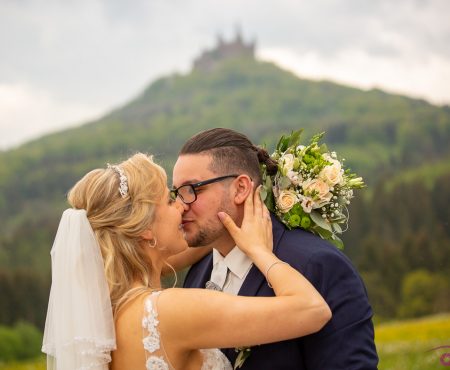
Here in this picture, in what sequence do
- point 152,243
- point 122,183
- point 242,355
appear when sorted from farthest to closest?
1. point 152,243
2. point 122,183
3. point 242,355

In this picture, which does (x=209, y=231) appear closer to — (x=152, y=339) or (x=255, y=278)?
(x=255, y=278)

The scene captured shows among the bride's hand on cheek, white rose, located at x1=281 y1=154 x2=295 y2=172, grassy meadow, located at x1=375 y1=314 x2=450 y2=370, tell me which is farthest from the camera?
grassy meadow, located at x1=375 y1=314 x2=450 y2=370

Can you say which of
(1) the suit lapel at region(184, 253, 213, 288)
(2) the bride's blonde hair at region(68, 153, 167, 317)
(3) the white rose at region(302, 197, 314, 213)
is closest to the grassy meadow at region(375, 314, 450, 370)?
(1) the suit lapel at region(184, 253, 213, 288)

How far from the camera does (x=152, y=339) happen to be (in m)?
4.47

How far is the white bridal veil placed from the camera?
4.59 m

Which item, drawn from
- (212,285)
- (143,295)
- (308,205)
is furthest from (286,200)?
(143,295)

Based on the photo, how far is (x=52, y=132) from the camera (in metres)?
197

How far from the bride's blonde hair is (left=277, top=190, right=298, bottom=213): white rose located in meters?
0.94

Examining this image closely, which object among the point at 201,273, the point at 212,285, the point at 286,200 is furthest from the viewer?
the point at 201,273

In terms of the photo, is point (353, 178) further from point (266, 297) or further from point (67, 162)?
point (67, 162)

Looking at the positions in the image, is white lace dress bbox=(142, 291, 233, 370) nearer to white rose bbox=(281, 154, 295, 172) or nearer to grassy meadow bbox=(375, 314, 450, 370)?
white rose bbox=(281, 154, 295, 172)

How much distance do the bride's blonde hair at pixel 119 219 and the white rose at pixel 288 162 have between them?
105cm

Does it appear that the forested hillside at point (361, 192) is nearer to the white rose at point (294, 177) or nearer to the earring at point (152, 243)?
the white rose at point (294, 177)

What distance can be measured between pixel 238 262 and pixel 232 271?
10 centimetres
